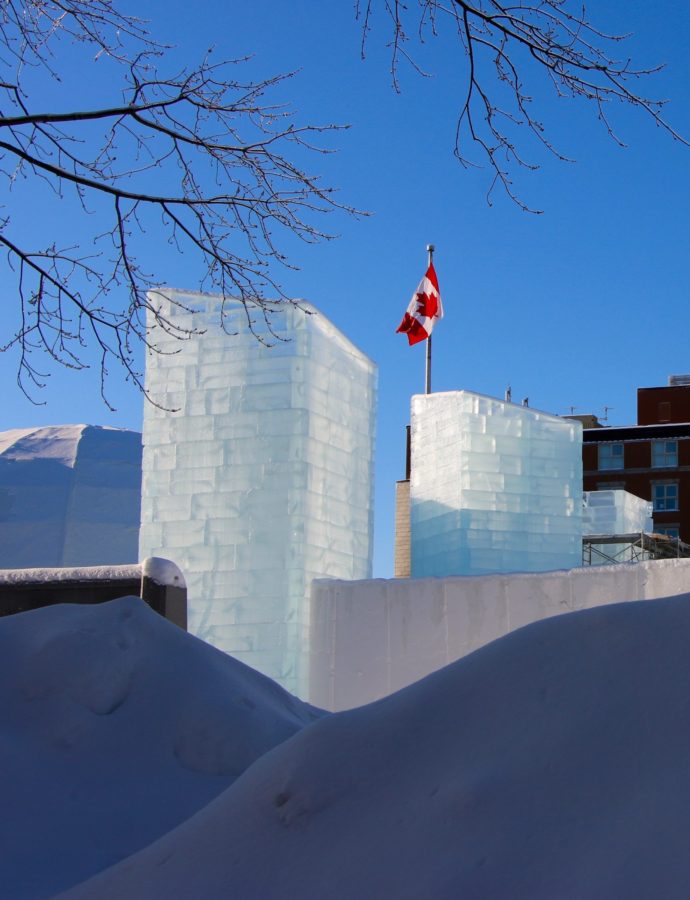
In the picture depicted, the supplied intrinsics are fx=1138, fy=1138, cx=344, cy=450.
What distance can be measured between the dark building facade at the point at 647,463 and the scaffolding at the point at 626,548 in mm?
15647

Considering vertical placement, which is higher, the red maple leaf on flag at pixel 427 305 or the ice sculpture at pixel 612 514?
the red maple leaf on flag at pixel 427 305

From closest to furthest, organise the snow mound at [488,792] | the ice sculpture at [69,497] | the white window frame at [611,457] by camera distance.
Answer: the snow mound at [488,792] → the ice sculpture at [69,497] → the white window frame at [611,457]

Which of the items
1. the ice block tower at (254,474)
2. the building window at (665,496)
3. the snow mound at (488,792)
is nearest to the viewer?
the snow mound at (488,792)

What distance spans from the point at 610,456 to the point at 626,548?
32751 millimetres

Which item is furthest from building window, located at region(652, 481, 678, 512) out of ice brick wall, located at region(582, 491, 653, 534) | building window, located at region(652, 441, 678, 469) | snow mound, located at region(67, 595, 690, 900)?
snow mound, located at region(67, 595, 690, 900)

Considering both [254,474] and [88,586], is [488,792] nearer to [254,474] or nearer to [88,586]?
[88,586]

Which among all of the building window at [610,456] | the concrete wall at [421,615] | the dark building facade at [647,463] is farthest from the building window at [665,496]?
the concrete wall at [421,615]

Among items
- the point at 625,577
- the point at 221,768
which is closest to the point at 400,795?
the point at 221,768

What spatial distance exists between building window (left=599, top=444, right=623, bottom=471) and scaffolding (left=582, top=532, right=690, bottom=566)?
689 inches

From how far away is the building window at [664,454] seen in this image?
54781mm

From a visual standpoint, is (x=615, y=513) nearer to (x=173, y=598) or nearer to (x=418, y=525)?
(x=418, y=525)

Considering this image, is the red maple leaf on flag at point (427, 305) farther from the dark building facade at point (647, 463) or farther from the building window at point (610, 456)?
the building window at point (610, 456)

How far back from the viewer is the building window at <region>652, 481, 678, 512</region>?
176 ft

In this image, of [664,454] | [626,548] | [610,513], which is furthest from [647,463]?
[610,513]
